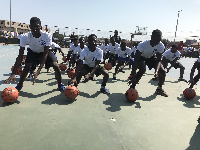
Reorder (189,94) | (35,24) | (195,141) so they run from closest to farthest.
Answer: (195,141)
(35,24)
(189,94)

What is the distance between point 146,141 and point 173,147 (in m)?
0.43

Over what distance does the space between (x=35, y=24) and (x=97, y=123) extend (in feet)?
10.6

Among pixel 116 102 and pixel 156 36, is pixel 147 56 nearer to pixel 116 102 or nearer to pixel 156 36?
pixel 156 36

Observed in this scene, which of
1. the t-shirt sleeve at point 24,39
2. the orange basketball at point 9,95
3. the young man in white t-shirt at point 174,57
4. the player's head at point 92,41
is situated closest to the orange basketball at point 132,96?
the player's head at point 92,41

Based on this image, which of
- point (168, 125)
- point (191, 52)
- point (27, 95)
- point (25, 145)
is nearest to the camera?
point (25, 145)

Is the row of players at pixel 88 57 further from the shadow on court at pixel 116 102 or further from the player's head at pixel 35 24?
the shadow on court at pixel 116 102

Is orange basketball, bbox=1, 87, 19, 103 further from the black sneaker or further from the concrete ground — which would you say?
the black sneaker

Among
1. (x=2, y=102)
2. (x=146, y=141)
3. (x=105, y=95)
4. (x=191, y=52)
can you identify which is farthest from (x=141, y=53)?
(x=191, y=52)

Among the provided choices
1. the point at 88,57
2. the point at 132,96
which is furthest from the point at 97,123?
the point at 88,57

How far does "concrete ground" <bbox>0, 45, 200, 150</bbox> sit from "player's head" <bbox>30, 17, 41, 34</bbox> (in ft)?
6.10

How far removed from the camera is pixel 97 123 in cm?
361

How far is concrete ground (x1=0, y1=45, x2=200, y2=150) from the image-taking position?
2885 millimetres

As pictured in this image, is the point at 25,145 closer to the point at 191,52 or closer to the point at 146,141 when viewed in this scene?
the point at 146,141

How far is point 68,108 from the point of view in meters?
4.37
